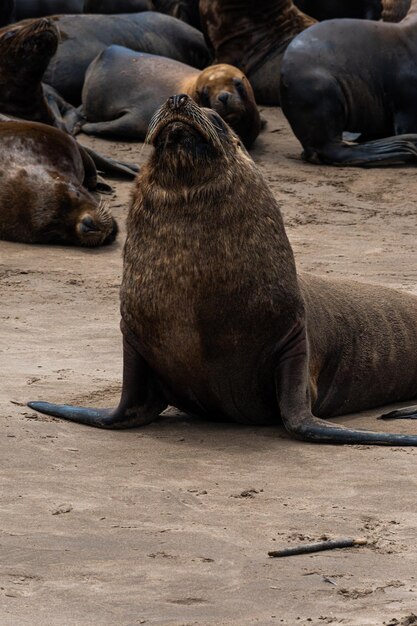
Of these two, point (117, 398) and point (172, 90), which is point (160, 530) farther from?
point (172, 90)

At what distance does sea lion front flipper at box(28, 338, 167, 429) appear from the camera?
5.38m

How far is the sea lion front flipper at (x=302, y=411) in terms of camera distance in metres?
5.09

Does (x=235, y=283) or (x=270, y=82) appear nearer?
(x=235, y=283)

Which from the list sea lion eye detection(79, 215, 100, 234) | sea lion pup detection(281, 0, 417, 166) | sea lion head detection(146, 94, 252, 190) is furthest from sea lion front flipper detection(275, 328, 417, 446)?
sea lion pup detection(281, 0, 417, 166)

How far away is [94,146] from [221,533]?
8794mm

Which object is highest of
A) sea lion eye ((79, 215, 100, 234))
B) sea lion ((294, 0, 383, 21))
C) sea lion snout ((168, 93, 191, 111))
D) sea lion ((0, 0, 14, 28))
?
sea lion ((294, 0, 383, 21))

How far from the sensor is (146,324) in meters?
5.33

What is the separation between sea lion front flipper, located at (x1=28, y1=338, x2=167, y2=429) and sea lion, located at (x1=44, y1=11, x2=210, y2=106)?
28.6ft

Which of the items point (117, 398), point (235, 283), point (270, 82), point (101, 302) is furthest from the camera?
point (270, 82)

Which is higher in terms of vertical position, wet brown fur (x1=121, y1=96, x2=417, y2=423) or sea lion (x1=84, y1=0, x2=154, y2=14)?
sea lion (x1=84, y1=0, x2=154, y2=14)

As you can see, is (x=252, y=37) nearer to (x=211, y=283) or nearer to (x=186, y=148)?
(x=186, y=148)

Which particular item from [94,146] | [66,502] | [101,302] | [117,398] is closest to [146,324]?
[117,398]

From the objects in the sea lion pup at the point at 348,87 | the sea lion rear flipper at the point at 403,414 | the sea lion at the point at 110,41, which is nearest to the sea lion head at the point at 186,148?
the sea lion rear flipper at the point at 403,414

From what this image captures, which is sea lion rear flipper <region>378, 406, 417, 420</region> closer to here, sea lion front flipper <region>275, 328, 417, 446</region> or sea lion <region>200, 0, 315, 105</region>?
sea lion front flipper <region>275, 328, 417, 446</region>
